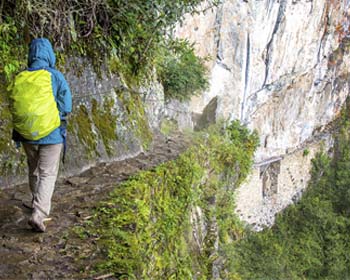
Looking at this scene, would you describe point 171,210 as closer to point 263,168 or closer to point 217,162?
point 217,162

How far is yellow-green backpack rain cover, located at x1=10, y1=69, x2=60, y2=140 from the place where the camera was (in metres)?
2.51

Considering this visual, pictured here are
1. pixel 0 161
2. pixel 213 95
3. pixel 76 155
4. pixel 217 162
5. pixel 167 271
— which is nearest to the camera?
pixel 167 271

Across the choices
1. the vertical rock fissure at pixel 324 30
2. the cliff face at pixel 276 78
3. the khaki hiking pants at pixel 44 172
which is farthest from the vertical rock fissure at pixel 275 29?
the khaki hiking pants at pixel 44 172

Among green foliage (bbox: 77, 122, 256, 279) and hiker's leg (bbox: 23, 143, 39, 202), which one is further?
hiker's leg (bbox: 23, 143, 39, 202)

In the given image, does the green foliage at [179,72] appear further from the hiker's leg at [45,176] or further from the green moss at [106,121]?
the hiker's leg at [45,176]

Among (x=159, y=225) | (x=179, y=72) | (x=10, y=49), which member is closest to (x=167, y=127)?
(x=179, y=72)

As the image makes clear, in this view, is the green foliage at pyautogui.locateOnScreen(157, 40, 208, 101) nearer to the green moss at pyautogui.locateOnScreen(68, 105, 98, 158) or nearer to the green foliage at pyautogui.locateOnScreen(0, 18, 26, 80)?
the green moss at pyautogui.locateOnScreen(68, 105, 98, 158)

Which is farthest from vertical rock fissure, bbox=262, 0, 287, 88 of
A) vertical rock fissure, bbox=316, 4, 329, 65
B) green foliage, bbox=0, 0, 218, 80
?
green foliage, bbox=0, 0, 218, 80

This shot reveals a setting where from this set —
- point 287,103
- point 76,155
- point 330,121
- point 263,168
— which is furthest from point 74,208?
point 330,121

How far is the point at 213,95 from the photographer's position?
37.8 ft

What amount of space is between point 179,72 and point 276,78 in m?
7.41

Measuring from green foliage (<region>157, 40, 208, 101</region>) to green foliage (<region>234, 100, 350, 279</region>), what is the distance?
4767 mm

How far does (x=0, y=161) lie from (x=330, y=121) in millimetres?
16877

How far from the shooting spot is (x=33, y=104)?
2508 millimetres
